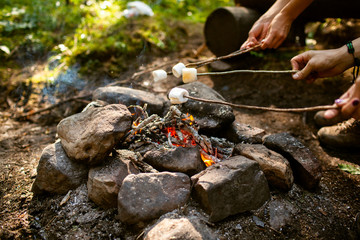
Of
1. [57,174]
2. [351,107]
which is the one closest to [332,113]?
[351,107]

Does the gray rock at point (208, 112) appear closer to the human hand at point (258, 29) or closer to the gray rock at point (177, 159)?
the gray rock at point (177, 159)

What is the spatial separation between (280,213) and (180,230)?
104 centimetres

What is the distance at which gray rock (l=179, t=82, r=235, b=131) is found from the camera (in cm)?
258

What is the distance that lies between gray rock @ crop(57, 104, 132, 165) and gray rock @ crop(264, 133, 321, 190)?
167 cm

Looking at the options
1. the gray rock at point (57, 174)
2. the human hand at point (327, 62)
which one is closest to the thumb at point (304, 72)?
the human hand at point (327, 62)

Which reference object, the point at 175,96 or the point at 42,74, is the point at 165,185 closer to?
the point at 175,96

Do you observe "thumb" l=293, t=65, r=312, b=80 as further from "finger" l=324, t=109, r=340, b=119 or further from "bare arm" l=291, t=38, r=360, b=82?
"finger" l=324, t=109, r=340, b=119

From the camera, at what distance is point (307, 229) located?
2023 millimetres

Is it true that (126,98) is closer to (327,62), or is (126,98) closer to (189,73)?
(189,73)

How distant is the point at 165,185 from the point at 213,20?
3.59 meters

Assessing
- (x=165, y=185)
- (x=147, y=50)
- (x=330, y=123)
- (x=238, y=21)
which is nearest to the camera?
(x=165, y=185)

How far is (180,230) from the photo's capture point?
169 cm

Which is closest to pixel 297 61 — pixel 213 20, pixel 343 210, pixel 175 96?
pixel 175 96

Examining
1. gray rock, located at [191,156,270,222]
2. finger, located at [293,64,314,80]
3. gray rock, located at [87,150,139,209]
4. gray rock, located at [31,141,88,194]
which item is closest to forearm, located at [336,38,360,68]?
finger, located at [293,64,314,80]
